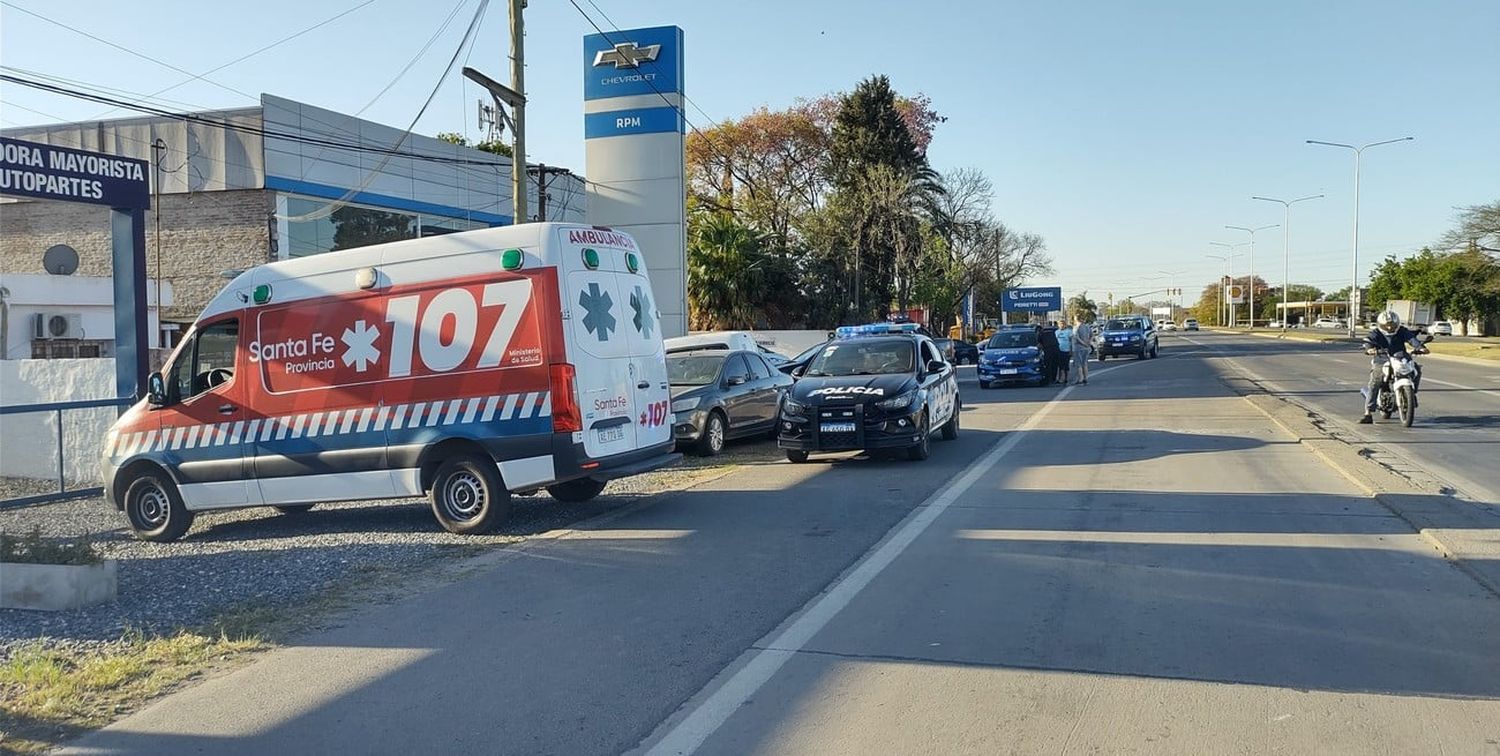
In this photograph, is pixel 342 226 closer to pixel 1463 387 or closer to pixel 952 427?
pixel 952 427

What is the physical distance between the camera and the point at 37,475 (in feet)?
48.4

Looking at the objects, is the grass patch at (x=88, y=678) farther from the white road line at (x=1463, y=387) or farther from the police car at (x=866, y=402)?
the white road line at (x=1463, y=387)

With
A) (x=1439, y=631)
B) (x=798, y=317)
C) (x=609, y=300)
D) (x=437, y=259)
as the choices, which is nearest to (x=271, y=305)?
(x=437, y=259)

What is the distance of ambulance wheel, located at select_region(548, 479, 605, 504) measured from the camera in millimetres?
10930

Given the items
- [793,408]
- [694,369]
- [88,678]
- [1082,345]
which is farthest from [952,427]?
[1082,345]

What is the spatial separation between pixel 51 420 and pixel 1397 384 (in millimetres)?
19467

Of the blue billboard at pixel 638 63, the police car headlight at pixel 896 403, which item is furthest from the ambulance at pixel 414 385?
the blue billboard at pixel 638 63

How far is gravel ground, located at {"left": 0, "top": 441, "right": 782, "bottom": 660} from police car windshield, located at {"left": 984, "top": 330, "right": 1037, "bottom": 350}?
55.6 feet

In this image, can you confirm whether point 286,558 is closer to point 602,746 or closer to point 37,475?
point 602,746

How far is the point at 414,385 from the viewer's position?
943 centimetres

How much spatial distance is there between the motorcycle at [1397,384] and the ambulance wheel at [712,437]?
10076 mm

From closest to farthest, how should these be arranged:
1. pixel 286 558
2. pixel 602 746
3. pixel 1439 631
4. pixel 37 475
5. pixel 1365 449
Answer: pixel 602 746, pixel 1439 631, pixel 286 558, pixel 1365 449, pixel 37 475

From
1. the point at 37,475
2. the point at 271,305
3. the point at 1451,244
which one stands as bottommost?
the point at 37,475

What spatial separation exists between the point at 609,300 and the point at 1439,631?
6680mm
